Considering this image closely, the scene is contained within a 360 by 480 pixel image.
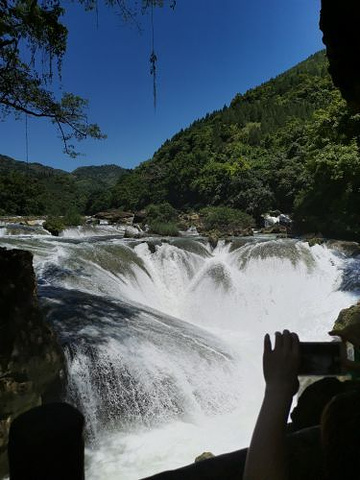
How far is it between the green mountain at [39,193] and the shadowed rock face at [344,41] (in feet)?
22.6

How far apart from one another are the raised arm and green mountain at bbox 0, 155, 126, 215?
7.78m

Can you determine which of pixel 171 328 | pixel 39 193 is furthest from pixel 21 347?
pixel 39 193

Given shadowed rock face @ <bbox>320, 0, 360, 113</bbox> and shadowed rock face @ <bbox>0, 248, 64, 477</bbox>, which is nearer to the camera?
shadowed rock face @ <bbox>320, 0, 360, 113</bbox>

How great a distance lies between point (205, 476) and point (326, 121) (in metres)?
14.4

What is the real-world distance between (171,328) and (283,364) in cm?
671

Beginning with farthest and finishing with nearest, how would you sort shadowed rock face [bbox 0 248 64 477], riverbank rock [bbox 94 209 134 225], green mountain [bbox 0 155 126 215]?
1. riverbank rock [bbox 94 209 134 225]
2. green mountain [bbox 0 155 126 215]
3. shadowed rock face [bbox 0 248 64 477]

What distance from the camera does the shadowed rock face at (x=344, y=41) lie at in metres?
1.89

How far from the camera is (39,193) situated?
50.9ft

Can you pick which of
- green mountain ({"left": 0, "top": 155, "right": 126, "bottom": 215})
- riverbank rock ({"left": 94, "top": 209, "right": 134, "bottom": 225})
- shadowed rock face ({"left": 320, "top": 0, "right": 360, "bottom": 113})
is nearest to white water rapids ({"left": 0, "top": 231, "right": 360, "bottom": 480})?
green mountain ({"left": 0, "top": 155, "right": 126, "bottom": 215})

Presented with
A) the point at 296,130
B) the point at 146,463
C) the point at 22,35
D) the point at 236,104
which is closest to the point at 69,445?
the point at 146,463

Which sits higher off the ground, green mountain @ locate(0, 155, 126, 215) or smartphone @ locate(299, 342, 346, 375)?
green mountain @ locate(0, 155, 126, 215)

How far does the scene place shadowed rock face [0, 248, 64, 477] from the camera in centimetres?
419

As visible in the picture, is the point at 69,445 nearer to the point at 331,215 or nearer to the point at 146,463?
the point at 146,463

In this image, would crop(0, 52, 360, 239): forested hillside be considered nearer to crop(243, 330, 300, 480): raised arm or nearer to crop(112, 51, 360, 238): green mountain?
crop(112, 51, 360, 238): green mountain
